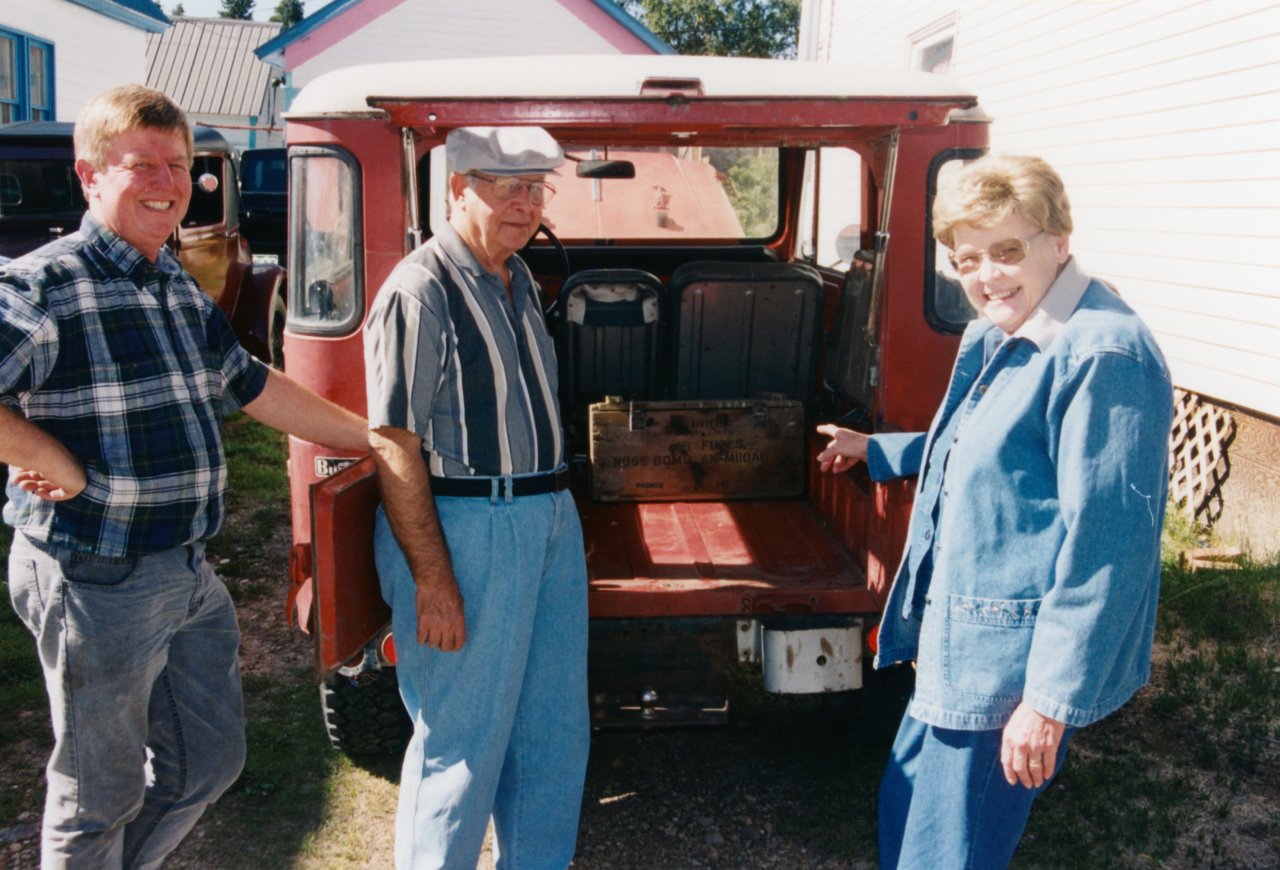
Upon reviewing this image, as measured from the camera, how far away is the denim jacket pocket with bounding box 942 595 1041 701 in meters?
2.15

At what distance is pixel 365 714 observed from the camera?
3590 mm

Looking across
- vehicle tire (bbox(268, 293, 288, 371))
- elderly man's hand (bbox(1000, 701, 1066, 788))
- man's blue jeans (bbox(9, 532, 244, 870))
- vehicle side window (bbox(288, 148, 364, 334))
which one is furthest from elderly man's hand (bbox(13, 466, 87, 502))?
vehicle tire (bbox(268, 293, 288, 371))

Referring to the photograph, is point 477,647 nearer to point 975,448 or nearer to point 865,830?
point 975,448

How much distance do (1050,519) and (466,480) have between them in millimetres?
1248

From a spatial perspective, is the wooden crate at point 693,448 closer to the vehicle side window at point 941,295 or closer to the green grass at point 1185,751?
the vehicle side window at point 941,295

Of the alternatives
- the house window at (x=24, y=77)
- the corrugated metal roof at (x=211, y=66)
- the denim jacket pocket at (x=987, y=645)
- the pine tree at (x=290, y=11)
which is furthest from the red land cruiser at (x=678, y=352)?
the pine tree at (x=290, y=11)

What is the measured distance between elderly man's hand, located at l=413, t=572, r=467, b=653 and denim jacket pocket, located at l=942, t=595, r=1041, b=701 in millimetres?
1059

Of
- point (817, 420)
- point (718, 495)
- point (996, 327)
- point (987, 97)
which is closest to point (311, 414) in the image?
point (996, 327)

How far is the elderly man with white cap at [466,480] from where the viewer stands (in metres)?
2.44

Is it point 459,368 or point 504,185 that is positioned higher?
point 504,185

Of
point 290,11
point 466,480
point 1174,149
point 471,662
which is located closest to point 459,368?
point 466,480

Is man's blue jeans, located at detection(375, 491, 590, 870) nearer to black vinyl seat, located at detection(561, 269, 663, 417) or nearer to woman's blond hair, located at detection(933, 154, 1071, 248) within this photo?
woman's blond hair, located at detection(933, 154, 1071, 248)

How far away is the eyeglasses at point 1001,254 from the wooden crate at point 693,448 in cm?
195

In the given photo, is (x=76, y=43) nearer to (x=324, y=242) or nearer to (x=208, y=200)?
(x=208, y=200)
